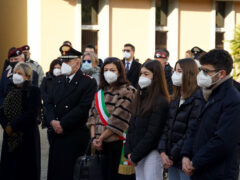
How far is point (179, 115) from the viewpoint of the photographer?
550cm

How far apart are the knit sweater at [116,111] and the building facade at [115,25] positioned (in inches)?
438

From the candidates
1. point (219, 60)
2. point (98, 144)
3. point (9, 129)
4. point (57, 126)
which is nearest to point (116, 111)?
point (98, 144)

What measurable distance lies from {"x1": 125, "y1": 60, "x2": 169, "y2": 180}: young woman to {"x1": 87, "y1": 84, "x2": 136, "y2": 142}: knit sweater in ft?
1.46

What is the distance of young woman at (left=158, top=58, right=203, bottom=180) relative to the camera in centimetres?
543

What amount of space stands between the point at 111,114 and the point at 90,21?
13.0m

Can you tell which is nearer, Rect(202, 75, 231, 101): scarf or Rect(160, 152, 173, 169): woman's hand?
Rect(202, 75, 231, 101): scarf

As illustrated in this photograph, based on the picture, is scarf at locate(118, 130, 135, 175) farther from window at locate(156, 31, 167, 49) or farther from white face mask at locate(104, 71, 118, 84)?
window at locate(156, 31, 167, 49)

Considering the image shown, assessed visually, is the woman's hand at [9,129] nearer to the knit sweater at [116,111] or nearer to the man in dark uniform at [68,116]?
the man in dark uniform at [68,116]

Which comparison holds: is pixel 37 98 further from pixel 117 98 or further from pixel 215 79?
pixel 215 79

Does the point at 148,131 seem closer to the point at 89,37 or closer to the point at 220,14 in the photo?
the point at 89,37

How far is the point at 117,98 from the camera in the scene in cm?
650

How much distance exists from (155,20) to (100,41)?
2.57m

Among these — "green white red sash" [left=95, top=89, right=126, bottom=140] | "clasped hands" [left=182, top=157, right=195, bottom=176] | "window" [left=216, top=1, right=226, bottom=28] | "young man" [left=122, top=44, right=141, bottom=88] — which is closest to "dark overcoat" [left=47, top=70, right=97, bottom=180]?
"green white red sash" [left=95, top=89, right=126, bottom=140]

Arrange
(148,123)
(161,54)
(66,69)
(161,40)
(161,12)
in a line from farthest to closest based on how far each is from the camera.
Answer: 1. (161,40)
2. (161,12)
3. (161,54)
4. (66,69)
5. (148,123)
